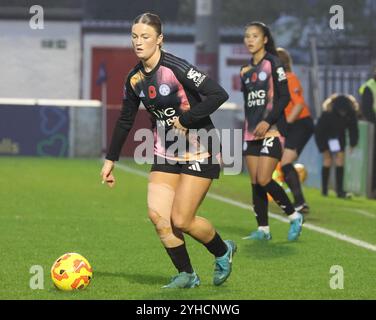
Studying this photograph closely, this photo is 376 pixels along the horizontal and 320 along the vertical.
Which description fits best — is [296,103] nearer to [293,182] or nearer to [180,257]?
[293,182]

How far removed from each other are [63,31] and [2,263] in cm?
2737

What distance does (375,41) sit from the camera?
28.9 meters

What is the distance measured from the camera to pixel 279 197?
12875mm

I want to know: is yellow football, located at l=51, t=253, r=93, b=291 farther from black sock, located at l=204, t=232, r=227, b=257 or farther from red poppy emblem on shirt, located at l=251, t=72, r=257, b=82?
red poppy emblem on shirt, located at l=251, t=72, r=257, b=82

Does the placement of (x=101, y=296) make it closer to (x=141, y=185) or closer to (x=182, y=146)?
(x=182, y=146)

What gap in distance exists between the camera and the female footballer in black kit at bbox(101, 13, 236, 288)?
926 centimetres

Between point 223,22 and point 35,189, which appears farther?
point 223,22

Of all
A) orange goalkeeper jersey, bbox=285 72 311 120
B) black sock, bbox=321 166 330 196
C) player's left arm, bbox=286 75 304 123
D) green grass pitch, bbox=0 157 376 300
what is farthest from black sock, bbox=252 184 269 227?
black sock, bbox=321 166 330 196

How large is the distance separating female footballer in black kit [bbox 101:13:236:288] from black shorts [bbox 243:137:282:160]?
3.10m

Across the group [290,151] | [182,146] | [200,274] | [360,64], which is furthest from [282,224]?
[360,64]

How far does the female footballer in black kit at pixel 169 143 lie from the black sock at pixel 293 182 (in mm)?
5763

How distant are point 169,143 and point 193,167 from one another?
0.82 feet

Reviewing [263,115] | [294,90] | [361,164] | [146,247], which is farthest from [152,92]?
[361,164]

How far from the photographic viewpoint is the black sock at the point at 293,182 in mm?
15383
